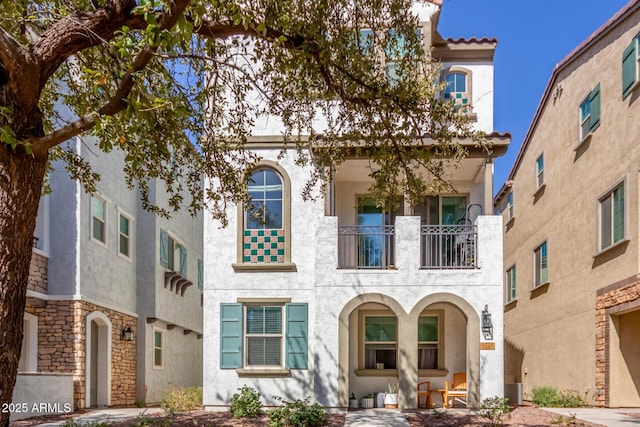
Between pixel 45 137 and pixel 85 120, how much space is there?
46cm

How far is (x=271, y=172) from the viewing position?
12.4 meters

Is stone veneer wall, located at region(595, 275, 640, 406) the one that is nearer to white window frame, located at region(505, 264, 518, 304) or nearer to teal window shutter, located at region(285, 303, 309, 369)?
white window frame, located at region(505, 264, 518, 304)

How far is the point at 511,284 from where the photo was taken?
19219mm

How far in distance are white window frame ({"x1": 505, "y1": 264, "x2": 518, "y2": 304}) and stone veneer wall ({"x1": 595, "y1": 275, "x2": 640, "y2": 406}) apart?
6.43m

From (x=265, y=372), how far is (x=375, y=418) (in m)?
2.69

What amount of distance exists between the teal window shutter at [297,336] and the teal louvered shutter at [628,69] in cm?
841

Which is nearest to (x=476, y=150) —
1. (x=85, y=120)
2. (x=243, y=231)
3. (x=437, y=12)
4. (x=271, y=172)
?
(x=437, y=12)

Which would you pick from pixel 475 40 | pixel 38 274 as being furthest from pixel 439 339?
pixel 38 274

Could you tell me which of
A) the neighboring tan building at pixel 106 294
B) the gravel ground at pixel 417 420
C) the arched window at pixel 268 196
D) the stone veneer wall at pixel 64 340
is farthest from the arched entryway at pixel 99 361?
the arched window at pixel 268 196

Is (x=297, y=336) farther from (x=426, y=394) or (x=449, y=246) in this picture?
(x=449, y=246)

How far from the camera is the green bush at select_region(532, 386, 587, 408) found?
1224 centimetres

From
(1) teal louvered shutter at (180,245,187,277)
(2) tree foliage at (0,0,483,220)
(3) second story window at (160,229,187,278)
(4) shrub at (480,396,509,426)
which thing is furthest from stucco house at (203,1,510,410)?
(1) teal louvered shutter at (180,245,187,277)

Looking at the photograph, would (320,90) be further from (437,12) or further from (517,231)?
(517,231)

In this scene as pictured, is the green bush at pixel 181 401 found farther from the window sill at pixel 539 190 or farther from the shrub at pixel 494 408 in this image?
the window sill at pixel 539 190
